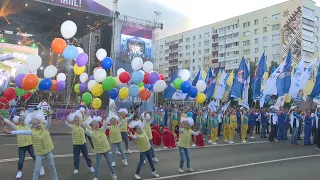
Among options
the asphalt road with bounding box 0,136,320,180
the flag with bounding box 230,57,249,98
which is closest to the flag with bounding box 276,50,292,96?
the flag with bounding box 230,57,249,98

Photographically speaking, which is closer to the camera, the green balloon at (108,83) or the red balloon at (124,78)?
the green balloon at (108,83)

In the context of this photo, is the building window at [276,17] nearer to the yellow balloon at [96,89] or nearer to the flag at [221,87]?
the flag at [221,87]

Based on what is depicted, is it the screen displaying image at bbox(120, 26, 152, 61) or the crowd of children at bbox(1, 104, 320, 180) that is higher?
the screen displaying image at bbox(120, 26, 152, 61)

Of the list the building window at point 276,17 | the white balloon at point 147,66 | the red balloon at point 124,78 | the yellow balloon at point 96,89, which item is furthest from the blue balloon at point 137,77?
the building window at point 276,17

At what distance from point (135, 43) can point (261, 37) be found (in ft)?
151

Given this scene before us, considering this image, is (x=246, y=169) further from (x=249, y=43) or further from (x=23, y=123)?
(x=249, y=43)

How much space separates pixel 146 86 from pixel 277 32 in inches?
2136

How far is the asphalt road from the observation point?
8.46 meters

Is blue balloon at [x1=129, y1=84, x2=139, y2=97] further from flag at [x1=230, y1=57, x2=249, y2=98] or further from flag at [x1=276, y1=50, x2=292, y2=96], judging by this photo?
flag at [x1=276, y1=50, x2=292, y2=96]

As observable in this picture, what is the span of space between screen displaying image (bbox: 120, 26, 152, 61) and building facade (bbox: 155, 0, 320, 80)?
26.0 metres

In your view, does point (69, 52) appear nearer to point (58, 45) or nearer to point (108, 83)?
point (58, 45)

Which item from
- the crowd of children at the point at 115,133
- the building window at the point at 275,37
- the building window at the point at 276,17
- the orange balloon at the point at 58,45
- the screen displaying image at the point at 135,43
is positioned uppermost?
the building window at the point at 276,17

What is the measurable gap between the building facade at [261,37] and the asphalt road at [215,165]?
41.4 meters

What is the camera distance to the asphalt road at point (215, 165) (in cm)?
846
